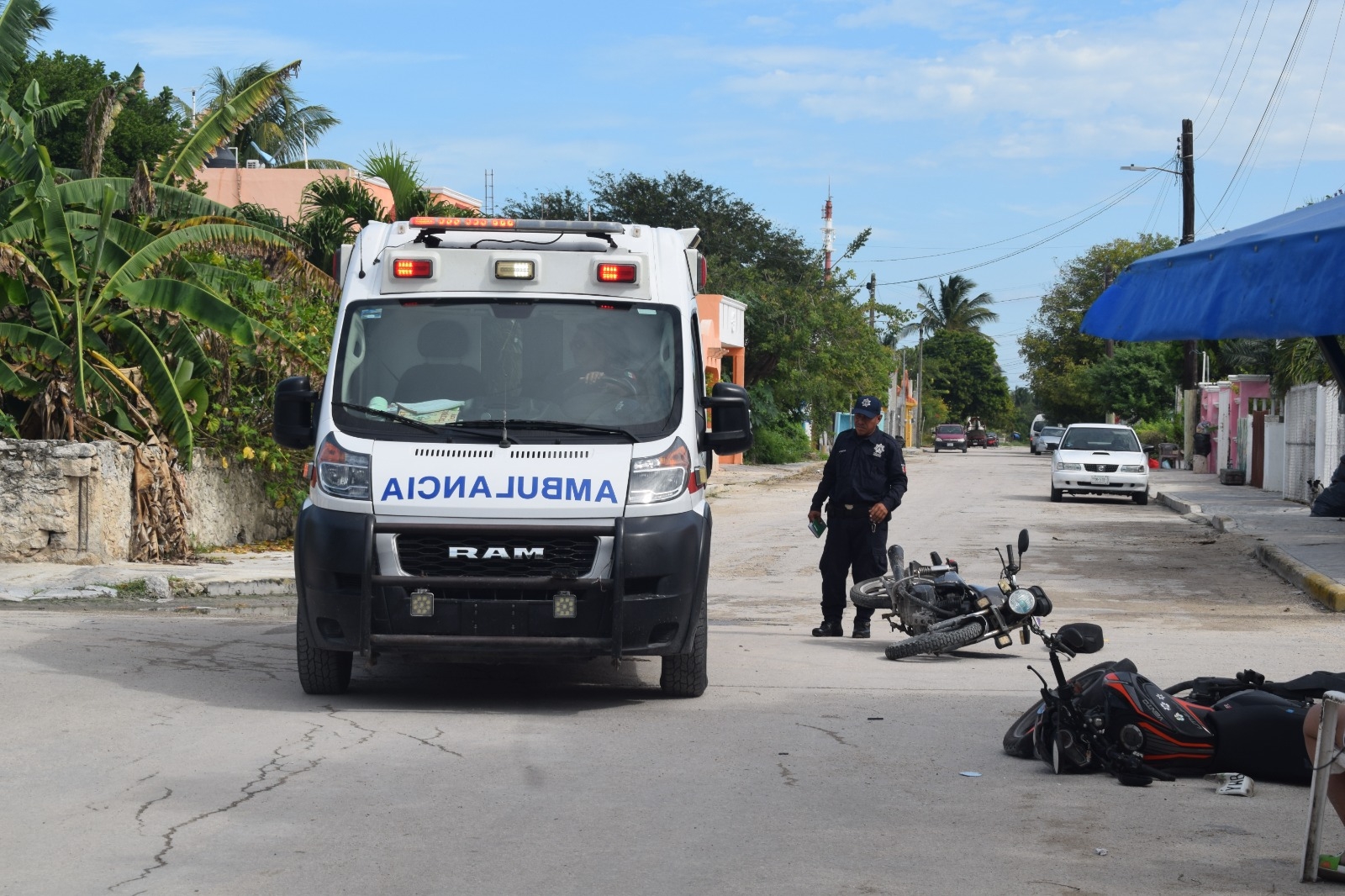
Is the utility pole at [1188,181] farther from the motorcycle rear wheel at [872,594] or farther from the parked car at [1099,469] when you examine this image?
the motorcycle rear wheel at [872,594]

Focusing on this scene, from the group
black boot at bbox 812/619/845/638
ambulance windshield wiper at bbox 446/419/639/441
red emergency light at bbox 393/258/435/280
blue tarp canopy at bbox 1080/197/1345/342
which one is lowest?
black boot at bbox 812/619/845/638

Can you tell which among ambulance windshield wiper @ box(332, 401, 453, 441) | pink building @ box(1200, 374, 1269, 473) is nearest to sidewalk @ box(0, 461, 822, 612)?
ambulance windshield wiper @ box(332, 401, 453, 441)

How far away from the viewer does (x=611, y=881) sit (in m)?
4.96

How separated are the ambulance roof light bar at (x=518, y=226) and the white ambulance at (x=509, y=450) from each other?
2 cm

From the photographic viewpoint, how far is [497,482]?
7.77 metres

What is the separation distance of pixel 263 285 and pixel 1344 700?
45.5ft

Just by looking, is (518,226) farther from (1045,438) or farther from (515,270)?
(1045,438)

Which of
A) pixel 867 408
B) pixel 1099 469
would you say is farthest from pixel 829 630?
pixel 1099 469

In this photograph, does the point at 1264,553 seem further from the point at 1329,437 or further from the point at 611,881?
the point at 611,881

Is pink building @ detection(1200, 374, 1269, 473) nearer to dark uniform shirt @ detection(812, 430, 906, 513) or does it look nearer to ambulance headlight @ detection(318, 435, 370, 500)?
dark uniform shirt @ detection(812, 430, 906, 513)

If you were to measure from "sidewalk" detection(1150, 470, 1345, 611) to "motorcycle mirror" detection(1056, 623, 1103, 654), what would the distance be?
8023mm

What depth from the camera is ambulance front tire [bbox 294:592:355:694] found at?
8.27 meters

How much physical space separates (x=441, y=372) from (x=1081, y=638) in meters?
3.79

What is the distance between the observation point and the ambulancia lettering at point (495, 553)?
7730 millimetres
